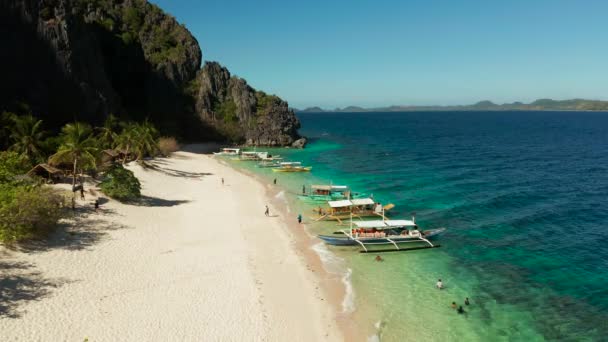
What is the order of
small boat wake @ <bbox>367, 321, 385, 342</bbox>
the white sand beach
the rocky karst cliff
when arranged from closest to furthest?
the white sand beach, small boat wake @ <bbox>367, 321, 385, 342</bbox>, the rocky karst cliff

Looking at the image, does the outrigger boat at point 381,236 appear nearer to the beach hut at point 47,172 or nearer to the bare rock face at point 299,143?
the beach hut at point 47,172

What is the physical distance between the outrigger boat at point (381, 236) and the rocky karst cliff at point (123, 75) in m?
44.1

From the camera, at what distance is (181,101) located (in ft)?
355

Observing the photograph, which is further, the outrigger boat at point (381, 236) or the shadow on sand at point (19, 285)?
the outrigger boat at point (381, 236)

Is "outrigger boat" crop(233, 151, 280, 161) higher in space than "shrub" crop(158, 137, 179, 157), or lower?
lower

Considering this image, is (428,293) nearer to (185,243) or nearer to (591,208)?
(185,243)

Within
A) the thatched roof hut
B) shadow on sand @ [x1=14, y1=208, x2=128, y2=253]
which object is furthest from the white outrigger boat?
the thatched roof hut

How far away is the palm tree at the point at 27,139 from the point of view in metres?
38.3

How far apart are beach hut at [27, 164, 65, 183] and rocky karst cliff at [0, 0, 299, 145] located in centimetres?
1587

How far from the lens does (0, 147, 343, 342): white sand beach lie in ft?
57.6

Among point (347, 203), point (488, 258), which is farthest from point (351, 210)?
point (488, 258)

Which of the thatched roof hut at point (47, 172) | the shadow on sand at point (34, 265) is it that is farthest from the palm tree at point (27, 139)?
the shadow on sand at point (34, 265)

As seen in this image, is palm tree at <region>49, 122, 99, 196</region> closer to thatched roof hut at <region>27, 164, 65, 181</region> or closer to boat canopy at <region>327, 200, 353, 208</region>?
thatched roof hut at <region>27, 164, 65, 181</region>

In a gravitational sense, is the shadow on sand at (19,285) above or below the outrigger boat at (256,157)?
below
